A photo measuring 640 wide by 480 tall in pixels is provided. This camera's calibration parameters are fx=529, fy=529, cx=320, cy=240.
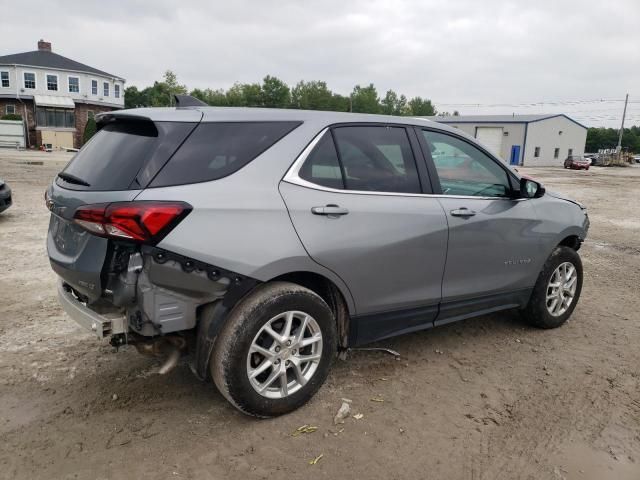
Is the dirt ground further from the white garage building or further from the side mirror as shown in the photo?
the white garage building

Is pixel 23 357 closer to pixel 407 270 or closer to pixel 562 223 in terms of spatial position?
pixel 407 270

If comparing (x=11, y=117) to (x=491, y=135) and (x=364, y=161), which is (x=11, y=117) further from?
(x=364, y=161)

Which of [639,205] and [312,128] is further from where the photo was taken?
[639,205]

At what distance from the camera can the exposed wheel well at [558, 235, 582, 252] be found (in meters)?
4.94

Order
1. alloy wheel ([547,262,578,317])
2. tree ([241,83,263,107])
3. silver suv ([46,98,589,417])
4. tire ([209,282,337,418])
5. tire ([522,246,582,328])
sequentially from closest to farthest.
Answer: silver suv ([46,98,589,417]), tire ([209,282,337,418]), tire ([522,246,582,328]), alloy wheel ([547,262,578,317]), tree ([241,83,263,107])

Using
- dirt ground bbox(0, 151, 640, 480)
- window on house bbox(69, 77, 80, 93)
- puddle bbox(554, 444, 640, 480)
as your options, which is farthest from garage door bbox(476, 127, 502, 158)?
puddle bbox(554, 444, 640, 480)

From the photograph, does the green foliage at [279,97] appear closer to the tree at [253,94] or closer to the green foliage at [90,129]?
the tree at [253,94]

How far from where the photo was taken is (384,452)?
2928mm

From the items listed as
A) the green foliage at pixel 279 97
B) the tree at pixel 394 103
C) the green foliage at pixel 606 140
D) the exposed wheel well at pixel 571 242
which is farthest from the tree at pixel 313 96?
the exposed wheel well at pixel 571 242

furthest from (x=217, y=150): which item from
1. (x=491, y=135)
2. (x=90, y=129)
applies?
(x=491, y=135)

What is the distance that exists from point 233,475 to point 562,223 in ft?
11.6

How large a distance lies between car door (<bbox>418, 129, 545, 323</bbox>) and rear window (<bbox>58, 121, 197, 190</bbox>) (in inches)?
73.1

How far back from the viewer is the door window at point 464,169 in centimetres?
394

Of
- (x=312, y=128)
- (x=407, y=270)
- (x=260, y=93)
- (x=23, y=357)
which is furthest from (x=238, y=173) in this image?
(x=260, y=93)
